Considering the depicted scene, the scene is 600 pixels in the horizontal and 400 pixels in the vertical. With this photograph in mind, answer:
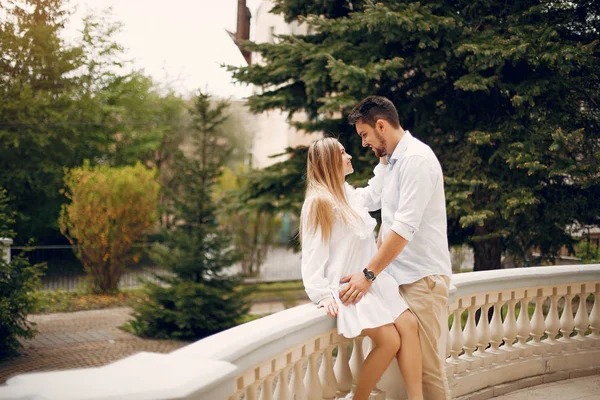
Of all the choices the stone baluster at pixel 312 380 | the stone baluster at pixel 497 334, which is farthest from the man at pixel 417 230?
the stone baluster at pixel 497 334

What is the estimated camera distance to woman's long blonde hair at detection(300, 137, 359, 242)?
9.82 ft

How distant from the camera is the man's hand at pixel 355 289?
2988mm

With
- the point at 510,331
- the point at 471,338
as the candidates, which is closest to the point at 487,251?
the point at 510,331

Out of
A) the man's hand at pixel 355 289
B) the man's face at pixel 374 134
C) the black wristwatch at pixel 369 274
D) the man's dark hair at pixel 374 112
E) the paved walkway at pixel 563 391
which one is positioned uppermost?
the man's dark hair at pixel 374 112

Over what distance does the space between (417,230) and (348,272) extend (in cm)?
44

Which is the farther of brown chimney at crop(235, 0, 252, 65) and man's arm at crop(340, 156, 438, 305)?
brown chimney at crop(235, 0, 252, 65)

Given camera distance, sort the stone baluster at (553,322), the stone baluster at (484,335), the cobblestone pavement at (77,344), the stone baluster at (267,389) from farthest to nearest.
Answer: the cobblestone pavement at (77,344), the stone baluster at (553,322), the stone baluster at (484,335), the stone baluster at (267,389)

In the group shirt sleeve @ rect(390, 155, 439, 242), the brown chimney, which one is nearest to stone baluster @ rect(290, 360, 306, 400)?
shirt sleeve @ rect(390, 155, 439, 242)

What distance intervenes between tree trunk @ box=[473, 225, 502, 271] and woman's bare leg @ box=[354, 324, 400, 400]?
26.1 ft

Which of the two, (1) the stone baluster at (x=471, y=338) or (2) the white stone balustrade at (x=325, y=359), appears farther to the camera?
(1) the stone baluster at (x=471, y=338)

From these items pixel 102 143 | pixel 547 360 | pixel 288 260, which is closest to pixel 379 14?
pixel 547 360

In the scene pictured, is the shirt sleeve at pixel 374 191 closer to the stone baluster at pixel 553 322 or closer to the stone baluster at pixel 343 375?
the stone baluster at pixel 343 375

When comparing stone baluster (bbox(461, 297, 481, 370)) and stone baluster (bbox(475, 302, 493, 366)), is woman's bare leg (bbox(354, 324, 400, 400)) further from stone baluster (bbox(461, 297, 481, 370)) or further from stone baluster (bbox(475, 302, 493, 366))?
stone baluster (bbox(475, 302, 493, 366))

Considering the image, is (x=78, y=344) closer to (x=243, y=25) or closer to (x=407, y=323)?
(x=243, y=25)
